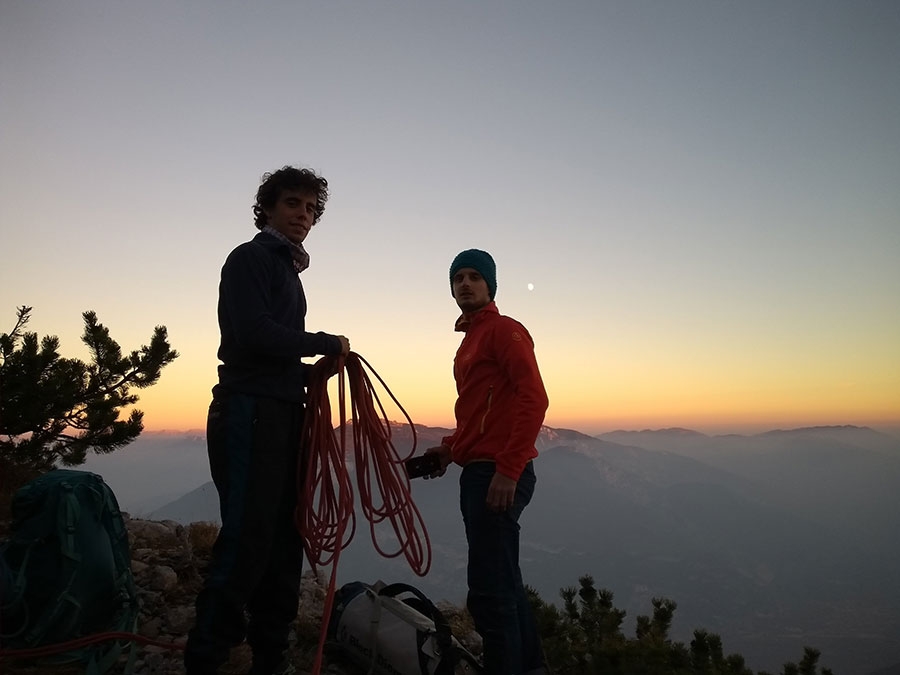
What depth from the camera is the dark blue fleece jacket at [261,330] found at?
8.07 feet

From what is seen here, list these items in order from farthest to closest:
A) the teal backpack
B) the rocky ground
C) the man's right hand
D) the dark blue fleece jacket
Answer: the man's right hand < the rocky ground < the teal backpack < the dark blue fleece jacket

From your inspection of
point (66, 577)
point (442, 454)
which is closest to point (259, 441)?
point (442, 454)

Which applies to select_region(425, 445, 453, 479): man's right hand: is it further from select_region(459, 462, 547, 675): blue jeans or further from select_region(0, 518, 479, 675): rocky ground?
select_region(0, 518, 479, 675): rocky ground

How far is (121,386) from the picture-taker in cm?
750

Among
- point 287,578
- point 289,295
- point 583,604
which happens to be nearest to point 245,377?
point 289,295

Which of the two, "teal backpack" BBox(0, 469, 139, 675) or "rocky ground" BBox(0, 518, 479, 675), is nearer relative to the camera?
"teal backpack" BBox(0, 469, 139, 675)

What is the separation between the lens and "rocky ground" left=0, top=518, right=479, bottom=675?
9.75 ft

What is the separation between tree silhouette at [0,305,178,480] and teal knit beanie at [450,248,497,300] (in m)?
6.10

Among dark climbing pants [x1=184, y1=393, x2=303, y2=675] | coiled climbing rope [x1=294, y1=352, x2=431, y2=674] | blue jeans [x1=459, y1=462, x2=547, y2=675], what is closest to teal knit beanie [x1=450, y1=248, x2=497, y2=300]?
coiled climbing rope [x1=294, y1=352, x2=431, y2=674]

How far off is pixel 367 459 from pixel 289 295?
A: 102 centimetres

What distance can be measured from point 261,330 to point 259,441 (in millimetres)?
535

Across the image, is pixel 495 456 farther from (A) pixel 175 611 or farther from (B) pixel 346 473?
(A) pixel 175 611

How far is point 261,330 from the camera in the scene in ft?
8.00

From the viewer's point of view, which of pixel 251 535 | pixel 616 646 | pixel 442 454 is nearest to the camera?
pixel 251 535
